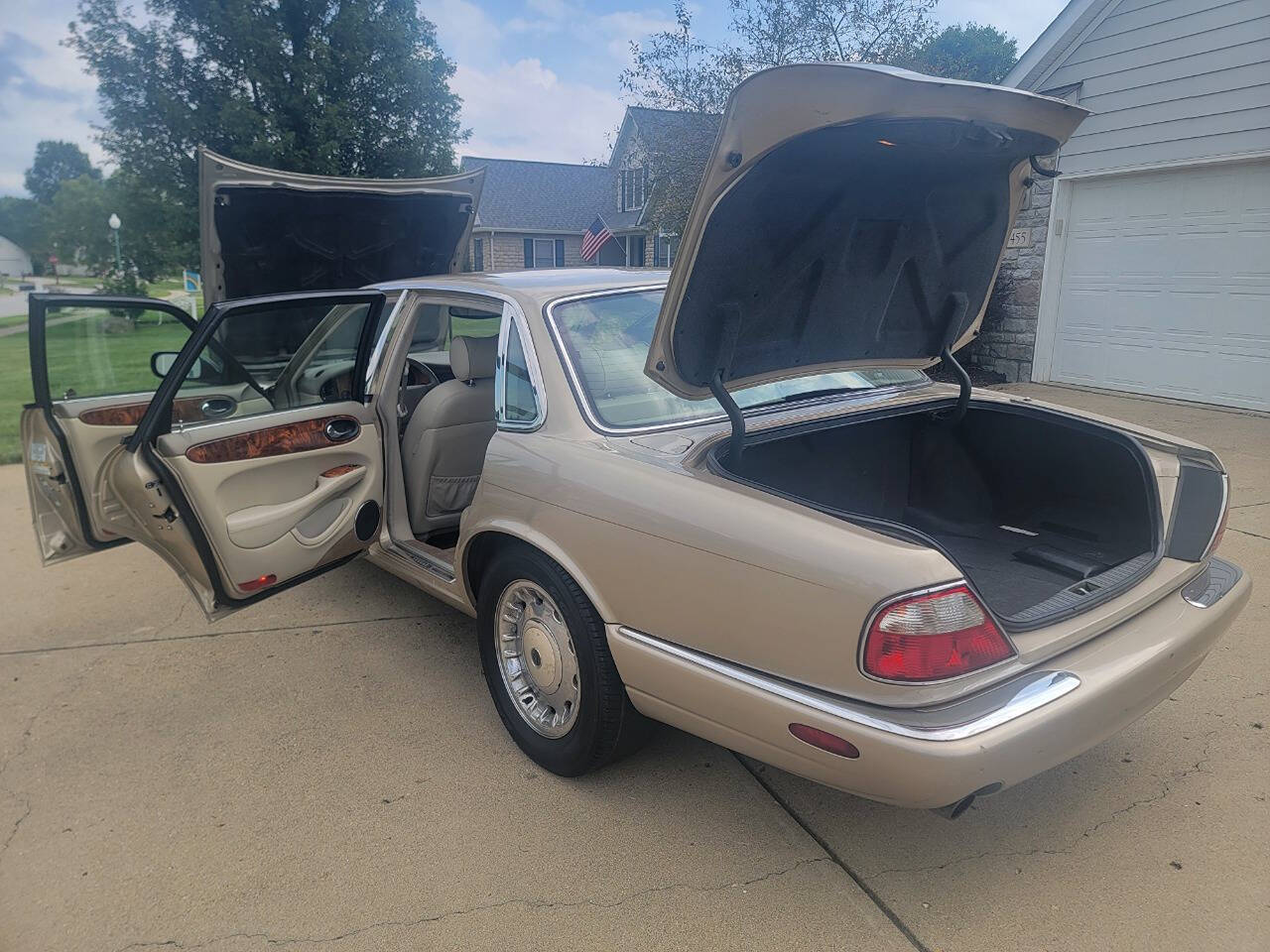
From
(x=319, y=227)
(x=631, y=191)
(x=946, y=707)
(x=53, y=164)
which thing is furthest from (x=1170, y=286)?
(x=53, y=164)

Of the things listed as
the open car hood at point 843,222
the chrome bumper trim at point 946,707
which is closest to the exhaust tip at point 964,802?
the chrome bumper trim at point 946,707

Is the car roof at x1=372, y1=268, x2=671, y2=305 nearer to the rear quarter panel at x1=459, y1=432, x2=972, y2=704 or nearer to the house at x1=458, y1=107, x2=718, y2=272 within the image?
the rear quarter panel at x1=459, y1=432, x2=972, y2=704

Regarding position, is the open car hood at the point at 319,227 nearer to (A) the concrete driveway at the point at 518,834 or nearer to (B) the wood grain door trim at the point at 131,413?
(B) the wood grain door trim at the point at 131,413

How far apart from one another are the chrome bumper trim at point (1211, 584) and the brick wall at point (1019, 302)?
24.5 feet

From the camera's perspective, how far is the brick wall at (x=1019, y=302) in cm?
964

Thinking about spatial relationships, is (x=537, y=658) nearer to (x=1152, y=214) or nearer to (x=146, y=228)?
(x=1152, y=214)

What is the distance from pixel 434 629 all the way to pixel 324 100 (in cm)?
1555

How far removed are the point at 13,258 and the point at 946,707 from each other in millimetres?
101920

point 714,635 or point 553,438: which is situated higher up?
point 553,438

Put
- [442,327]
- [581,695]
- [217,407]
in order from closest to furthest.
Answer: [581,695] < [217,407] < [442,327]

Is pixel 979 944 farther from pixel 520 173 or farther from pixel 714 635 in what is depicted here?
pixel 520 173

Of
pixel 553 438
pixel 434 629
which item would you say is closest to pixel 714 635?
pixel 553 438

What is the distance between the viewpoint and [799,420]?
2992 mm

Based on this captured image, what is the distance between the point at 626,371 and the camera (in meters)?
3.06
